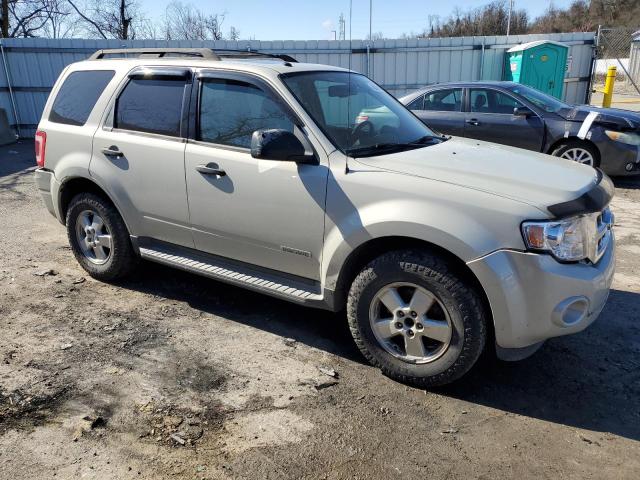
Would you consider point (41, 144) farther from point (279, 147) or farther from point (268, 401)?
point (268, 401)

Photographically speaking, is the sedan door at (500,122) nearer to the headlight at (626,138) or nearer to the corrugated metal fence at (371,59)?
the headlight at (626,138)

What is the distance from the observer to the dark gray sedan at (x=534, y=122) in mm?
7801

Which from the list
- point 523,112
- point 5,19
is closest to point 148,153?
point 523,112

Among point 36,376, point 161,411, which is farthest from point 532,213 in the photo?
point 36,376

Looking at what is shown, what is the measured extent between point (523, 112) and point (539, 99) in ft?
1.58

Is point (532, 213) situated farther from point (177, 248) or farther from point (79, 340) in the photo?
point (79, 340)

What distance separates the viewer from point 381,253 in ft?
10.5

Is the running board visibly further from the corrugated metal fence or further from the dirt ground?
the corrugated metal fence

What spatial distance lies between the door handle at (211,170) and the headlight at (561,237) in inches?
78.7

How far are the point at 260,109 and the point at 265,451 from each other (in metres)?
2.17


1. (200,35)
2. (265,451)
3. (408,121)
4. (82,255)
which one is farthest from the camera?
(200,35)

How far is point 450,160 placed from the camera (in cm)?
333

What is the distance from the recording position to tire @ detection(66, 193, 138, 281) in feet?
14.6

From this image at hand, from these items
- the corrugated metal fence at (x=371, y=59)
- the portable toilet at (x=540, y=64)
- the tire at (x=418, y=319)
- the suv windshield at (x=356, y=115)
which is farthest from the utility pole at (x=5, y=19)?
the tire at (x=418, y=319)
